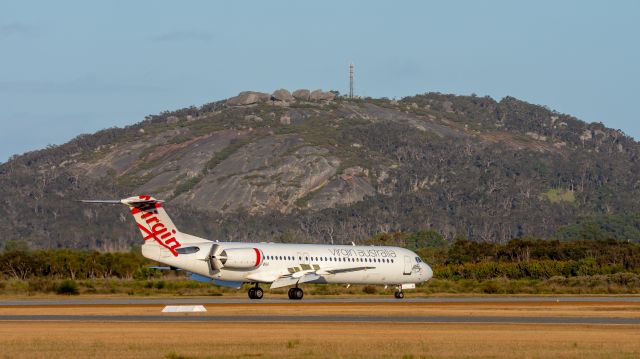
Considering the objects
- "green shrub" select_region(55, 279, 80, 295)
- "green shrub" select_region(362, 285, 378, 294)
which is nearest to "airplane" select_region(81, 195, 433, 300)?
"green shrub" select_region(362, 285, 378, 294)

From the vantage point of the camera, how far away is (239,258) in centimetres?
5425

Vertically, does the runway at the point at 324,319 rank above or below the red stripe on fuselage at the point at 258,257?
below

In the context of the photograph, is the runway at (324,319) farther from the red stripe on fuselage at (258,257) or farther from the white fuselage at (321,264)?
the red stripe on fuselage at (258,257)

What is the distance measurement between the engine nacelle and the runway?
1376cm

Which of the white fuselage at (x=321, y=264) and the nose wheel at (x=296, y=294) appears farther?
the nose wheel at (x=296, y=294)

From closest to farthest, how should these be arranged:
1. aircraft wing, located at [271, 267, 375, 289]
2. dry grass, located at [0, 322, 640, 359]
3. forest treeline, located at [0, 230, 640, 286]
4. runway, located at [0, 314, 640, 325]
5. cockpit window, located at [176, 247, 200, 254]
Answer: dry grass, located at [0, 322, 640, 359]
runway, located at [0, 314, 640, 325]
cockpit window, located at [176, 247, 200, 254]
aircraft wing, located at [271, 267, 375, 289]
forest treeline, located at [0, 230, 640, 286]

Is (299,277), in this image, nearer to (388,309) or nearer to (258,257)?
(258,257)

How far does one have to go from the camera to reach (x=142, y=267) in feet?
273

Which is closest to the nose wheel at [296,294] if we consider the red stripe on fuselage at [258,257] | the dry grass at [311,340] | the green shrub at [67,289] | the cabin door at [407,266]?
the red stripe on fuselage at [258,257]

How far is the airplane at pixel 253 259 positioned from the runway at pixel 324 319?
12296 millimetres

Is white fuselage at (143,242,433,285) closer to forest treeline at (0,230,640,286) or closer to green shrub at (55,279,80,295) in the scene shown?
green shrub at (55,279,80,295)

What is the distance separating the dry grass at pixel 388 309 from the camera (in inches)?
1647

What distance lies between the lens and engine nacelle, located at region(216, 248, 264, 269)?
54125 millimetres

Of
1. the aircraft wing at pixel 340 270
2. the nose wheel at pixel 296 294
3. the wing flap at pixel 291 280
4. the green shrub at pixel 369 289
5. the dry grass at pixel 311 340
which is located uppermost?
the aircraft wing at pixel 340 270
